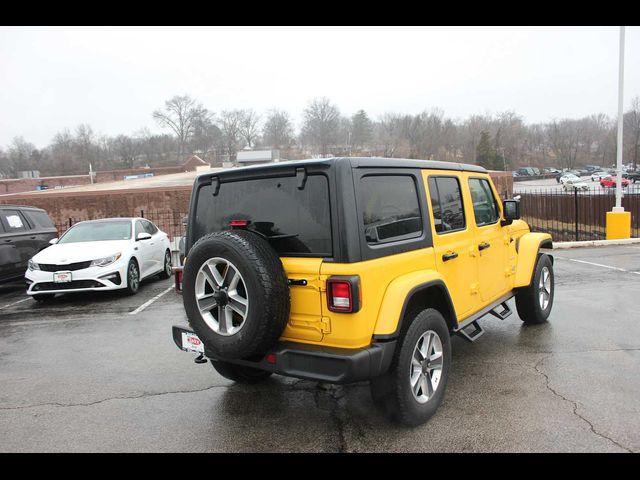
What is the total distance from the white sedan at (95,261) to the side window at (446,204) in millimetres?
6124

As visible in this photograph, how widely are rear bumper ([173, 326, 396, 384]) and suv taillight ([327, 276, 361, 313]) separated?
28 cm

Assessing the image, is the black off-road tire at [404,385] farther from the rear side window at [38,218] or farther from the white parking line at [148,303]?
the rear side window at [38,218]

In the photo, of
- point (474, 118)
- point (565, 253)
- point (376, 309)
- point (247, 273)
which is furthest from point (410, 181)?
point (474, 118)

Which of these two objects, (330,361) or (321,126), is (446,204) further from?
(321,126)

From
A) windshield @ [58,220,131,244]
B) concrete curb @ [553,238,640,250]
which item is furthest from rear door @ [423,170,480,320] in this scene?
concrete curb @ [553,238,640,250]

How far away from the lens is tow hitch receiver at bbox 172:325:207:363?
3678 mm

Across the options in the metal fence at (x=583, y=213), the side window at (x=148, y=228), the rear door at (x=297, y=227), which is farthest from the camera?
the metal fence at (x=583, y=213)

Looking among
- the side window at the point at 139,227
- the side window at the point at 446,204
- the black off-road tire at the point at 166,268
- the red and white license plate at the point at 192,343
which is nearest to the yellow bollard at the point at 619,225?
the side window at the point at 446,204

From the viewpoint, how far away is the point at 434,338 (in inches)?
143

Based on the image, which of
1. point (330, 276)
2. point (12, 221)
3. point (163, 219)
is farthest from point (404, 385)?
point (163, 219)

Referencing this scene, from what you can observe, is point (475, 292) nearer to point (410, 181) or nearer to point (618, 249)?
point (410, 181)

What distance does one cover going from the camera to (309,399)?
4047mm

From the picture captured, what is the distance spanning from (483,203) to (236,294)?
2.90 m

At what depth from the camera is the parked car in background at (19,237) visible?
9.19 m
